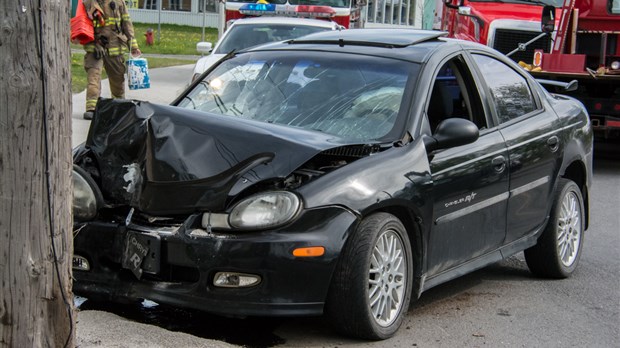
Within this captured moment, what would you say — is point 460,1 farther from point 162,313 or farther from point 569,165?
point 162,313

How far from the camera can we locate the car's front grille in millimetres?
15922

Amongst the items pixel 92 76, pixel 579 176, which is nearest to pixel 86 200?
pixel 579 176

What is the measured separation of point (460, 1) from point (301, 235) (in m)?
12.7

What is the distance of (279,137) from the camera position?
16.2 ft

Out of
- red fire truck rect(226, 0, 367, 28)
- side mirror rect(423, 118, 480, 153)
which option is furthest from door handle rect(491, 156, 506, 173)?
red fire truck rect(226, 0, 367, 28)

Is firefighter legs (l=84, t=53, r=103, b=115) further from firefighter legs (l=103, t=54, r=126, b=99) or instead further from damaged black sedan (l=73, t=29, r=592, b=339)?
damaged black sedan (l=73, t=29, r=592, b=339)

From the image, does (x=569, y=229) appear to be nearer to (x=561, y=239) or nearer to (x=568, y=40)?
(x=561, y=239)

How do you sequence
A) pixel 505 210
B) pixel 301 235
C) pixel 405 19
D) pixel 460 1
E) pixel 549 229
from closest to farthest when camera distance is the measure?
pixel 301 235 → pixel 505 210 → pixel 549 229 → pixel 460 1 → pixel 405 19

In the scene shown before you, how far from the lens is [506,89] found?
664cm

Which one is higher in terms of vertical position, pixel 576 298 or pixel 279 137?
pixel 279 137

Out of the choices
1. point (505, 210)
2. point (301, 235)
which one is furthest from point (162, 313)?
point (505, 210)

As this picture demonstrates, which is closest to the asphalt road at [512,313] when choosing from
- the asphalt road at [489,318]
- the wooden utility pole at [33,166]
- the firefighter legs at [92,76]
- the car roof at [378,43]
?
the asphalt road at [489,318]

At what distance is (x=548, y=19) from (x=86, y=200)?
11.0 meters

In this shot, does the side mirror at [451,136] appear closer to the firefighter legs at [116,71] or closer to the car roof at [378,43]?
the car roof at [378,43]
